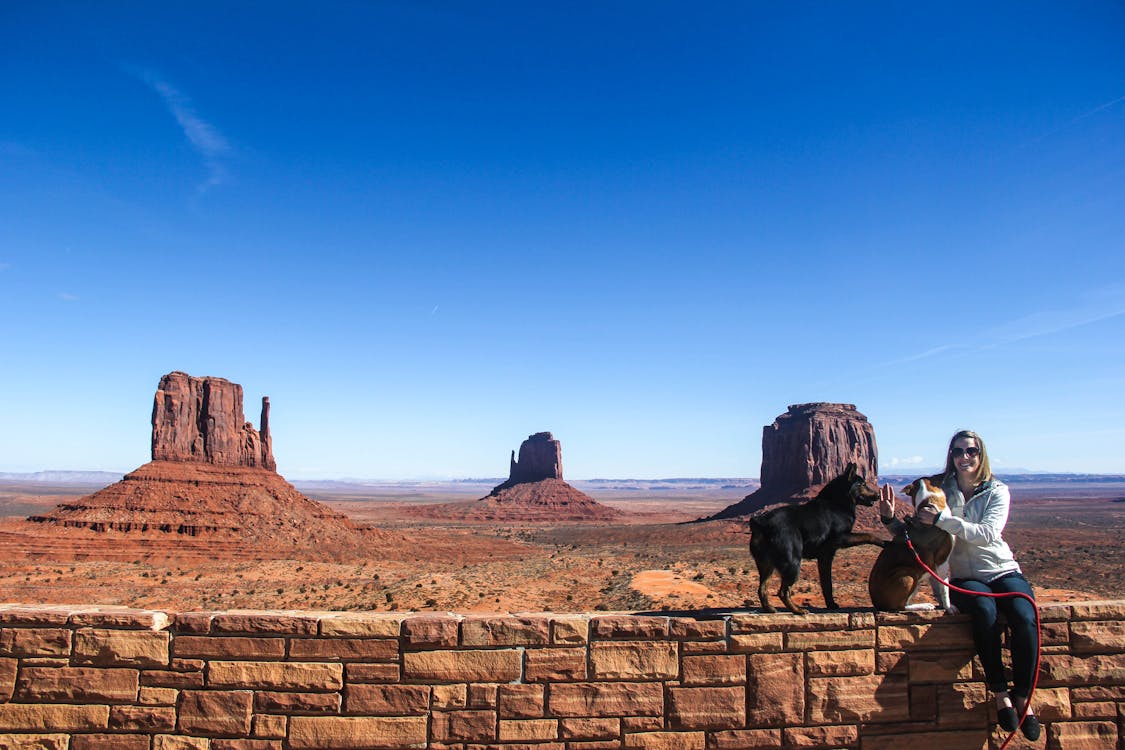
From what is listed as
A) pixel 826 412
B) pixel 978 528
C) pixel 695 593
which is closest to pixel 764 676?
pixel 978 528

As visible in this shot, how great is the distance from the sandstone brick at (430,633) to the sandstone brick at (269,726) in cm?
102

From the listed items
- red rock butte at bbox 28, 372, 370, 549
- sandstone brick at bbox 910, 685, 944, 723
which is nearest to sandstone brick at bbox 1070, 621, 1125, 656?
sandstone brick at bbox 910, 685, 944, 723

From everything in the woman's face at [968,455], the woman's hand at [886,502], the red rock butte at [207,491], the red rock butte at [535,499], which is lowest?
the red rock butte at [535,499]

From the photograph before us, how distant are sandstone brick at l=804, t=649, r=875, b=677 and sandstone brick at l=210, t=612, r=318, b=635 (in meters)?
3.58

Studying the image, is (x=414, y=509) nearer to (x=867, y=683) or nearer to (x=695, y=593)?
(x=695, y=593)

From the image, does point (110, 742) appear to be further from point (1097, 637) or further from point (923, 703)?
point (1097, 637)

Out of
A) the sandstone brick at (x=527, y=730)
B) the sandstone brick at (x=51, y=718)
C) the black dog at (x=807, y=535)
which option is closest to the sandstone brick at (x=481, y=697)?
the sandstone brick at (x=527, y=730)

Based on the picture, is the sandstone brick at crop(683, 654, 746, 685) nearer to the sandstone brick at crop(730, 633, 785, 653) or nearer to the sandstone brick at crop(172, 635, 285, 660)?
the sandstone brick at crop(730, 633, 785, 653)

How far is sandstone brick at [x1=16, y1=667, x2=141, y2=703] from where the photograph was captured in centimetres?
451

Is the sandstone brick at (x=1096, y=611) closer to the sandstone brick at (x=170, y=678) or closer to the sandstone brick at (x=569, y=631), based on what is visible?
the sandstone brick at (x=569, y=631)

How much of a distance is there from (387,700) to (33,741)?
2495 mm

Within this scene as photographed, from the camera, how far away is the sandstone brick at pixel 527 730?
178 inches

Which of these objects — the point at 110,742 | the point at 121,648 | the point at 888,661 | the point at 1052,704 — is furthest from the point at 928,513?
the point at 110,742

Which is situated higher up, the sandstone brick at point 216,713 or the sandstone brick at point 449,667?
the sandstone brick at point 449,667
